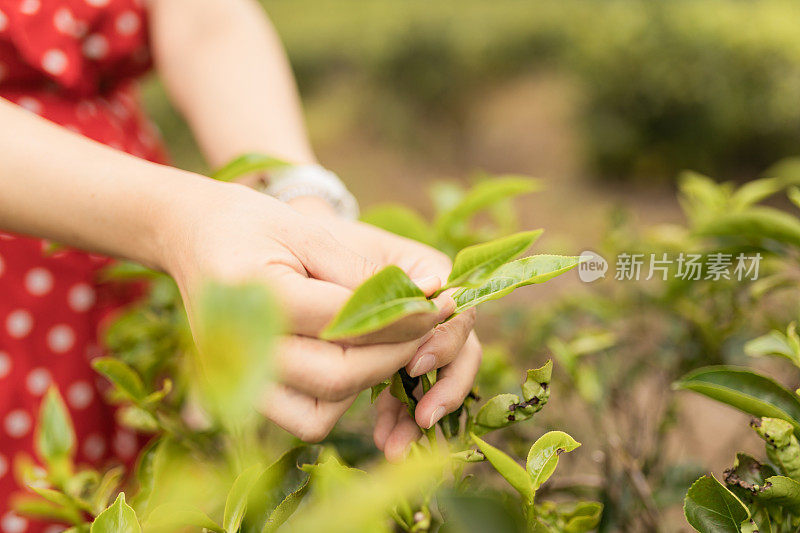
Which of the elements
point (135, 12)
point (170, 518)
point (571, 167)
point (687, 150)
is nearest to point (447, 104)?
point (571, 167)

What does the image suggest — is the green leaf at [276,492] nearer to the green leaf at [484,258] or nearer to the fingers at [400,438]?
the fingers at [400,438]

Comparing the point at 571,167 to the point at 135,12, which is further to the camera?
the point at 571,167

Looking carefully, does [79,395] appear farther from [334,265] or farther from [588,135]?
[588,135]

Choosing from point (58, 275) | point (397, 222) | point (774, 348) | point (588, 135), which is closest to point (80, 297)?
point (58, 275)

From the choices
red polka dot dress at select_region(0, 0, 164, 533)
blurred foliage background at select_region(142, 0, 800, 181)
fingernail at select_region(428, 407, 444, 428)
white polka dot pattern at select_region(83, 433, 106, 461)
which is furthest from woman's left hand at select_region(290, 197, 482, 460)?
blurred foliage background at select_region(142, 0, 800, 181)

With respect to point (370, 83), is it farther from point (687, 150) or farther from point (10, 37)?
point (10, 37)

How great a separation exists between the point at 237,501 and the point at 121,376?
0.20 meters

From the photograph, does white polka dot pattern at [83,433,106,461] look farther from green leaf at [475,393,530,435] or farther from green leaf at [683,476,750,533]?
green leaf at [683,476,750,533]

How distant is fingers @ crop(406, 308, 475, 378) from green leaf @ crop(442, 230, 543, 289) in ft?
0.14

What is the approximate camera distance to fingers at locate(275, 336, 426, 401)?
1.28 feet

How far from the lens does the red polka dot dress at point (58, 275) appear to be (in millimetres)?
721

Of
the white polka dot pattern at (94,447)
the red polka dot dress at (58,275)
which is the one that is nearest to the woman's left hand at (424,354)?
the red polka dot dress at (58,275)

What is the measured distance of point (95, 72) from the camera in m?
0.81

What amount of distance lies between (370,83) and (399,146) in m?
0.59
